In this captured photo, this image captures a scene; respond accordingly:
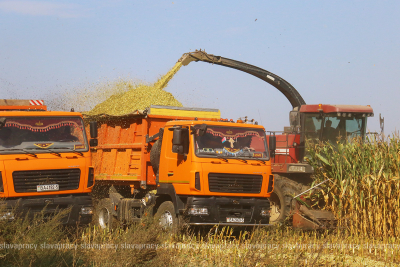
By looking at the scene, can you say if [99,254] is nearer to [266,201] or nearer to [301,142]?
[266,201]

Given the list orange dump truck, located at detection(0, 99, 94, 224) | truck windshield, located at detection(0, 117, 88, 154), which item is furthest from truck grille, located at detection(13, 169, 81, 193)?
truck windshield, located at detection(0, 117, 88, 154)

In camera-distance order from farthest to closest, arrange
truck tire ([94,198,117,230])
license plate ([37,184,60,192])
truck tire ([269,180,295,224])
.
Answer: truck tire ([94,198,117,230]), truck tire ([269,180,295,224]), license plate ([37,184,60,192])

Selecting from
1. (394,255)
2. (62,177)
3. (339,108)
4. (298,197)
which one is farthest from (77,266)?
(339,108)

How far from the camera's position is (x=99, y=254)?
735cm

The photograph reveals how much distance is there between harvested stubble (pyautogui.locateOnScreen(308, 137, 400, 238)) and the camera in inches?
431

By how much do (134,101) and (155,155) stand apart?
10.1 feet

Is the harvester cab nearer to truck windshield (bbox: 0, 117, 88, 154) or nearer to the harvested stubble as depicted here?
Result: the harvested stubble

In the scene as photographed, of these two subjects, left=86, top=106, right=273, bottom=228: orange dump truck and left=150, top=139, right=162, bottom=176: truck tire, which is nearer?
left=86, top=106, right=273, bottom=228: orange dump truck

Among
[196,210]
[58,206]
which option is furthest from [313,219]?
[58,206]

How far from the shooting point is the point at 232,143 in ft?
35.9

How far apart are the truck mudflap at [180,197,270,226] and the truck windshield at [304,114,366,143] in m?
4.18

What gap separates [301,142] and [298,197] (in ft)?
8.38

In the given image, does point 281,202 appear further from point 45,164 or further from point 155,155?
point 45,164

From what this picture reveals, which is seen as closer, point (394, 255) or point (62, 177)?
point (394, 255)
